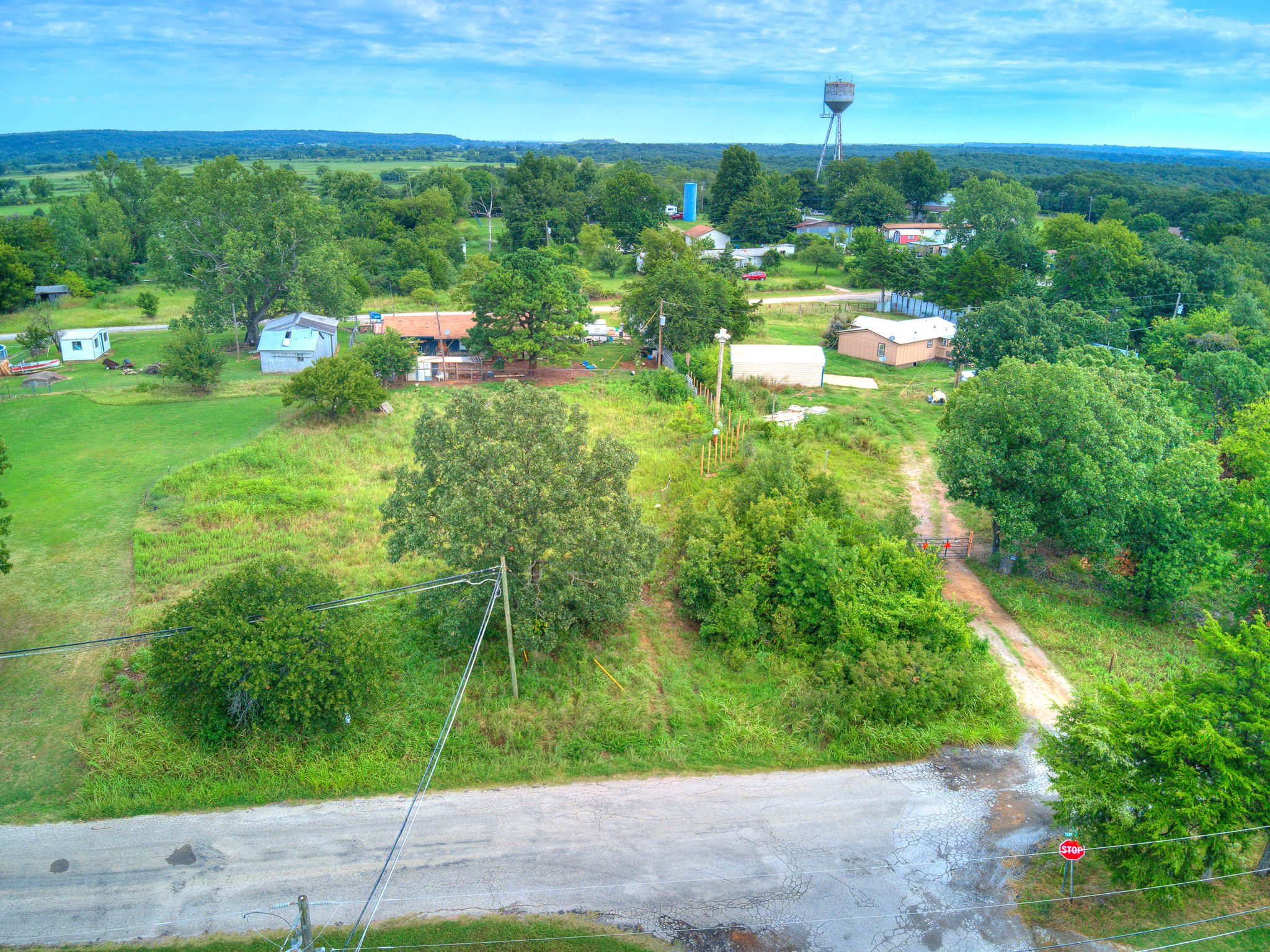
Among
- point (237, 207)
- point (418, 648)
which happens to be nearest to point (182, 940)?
point (418, 648)

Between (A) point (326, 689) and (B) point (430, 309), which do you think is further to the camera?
(B) point (430, 309)

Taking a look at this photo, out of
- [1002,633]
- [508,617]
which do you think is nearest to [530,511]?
[508,617]

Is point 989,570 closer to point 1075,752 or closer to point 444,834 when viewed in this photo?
point 1075,752

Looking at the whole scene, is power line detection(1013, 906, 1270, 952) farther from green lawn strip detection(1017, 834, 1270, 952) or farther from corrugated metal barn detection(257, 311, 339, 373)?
corrugated metal barn detection(257, 311, 339, 373)

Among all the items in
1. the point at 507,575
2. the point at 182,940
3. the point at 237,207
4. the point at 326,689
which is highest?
the point at 237,207

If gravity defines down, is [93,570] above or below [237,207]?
below

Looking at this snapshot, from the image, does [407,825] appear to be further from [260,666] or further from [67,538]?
[67,538]
